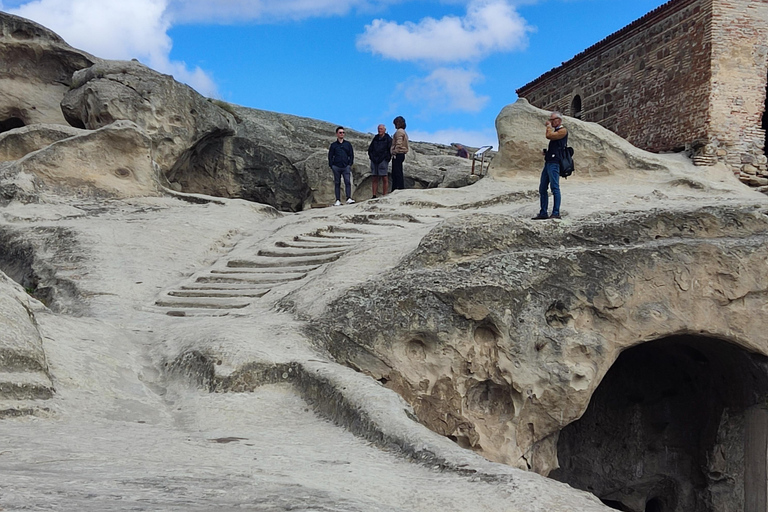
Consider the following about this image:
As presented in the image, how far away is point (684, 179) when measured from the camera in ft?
43.2

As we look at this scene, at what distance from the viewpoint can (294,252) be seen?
977cm

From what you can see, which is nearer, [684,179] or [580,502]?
[580,502]

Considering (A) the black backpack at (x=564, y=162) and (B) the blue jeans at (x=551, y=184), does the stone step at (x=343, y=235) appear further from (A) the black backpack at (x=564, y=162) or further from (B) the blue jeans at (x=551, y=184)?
(A) the black backpack at (x=564, y=162)

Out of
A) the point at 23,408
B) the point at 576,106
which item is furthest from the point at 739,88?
the point at 23,408

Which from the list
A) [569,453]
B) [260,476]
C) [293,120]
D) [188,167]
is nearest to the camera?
[260,476]

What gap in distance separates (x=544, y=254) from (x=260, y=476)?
15.0 ft

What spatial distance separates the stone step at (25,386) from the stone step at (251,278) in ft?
13.9

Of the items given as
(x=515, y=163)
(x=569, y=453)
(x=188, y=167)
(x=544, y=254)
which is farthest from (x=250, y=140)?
(x=544, y=254)

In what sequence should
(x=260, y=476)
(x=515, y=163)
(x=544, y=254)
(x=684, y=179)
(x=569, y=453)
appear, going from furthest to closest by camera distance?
1. (x=515, y=163)
2. (x=684, y=179)
3. (x=569, y=453)
4. (x=544, y=254)
5. (x=260, y=476)

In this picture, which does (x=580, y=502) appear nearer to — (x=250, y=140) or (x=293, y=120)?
(x=250, y=140)

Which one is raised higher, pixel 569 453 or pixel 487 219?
pixel 487 219

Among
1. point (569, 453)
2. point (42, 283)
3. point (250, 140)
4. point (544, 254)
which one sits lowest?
point (569, 453)

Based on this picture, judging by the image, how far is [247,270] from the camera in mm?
9359

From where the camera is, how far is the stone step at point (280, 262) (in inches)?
362
